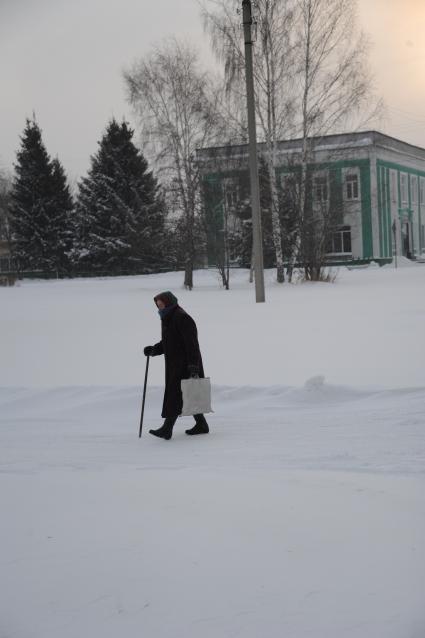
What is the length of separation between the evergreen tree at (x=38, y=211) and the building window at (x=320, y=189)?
21.1m

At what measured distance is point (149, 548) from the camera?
4367mm

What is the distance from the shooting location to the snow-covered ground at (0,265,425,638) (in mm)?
3713

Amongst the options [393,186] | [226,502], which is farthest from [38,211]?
[226,502]

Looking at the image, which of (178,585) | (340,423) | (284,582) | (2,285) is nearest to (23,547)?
(178,585)

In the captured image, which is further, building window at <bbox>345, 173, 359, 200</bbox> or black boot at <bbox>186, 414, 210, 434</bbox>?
building window at <bbox>345, 173, 359, 200</bbox>

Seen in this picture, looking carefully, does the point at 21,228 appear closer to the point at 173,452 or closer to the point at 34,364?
the point at 34,364

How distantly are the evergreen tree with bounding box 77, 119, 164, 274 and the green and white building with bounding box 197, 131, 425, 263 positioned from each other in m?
11.7

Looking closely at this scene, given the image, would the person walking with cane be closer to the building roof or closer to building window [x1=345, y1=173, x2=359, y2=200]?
the building roof

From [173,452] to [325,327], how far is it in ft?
23.8

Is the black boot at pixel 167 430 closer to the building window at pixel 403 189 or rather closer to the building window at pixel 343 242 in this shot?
the building window at pixel 343 242

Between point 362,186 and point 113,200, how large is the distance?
53.1 ft

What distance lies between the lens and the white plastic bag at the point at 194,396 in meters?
7.23

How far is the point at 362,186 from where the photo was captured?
160ft

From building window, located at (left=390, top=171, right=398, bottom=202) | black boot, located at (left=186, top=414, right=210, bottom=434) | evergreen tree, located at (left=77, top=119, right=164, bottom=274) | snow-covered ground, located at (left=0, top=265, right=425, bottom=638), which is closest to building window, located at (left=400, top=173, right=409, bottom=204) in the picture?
building window, located at (left=390, top=171, right=398, bottom=202)
